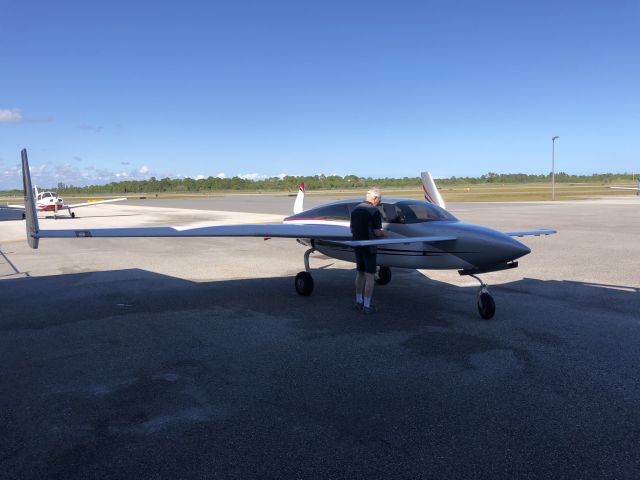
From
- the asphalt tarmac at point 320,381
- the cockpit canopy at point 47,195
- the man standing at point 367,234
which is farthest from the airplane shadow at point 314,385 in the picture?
the cockpit canopy at point 47,195

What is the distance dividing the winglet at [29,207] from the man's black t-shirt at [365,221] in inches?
205

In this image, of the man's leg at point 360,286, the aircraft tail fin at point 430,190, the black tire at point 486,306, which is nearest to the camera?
the black tire at point 486,306

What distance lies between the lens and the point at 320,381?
485 cm

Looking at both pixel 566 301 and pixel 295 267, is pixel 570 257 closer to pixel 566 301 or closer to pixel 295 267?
pixel 566 301

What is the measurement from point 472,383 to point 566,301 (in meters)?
4.34

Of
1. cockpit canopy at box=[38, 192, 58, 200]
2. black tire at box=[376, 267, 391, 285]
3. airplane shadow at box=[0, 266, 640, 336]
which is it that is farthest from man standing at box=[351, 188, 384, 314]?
cockpit canopy at box=[38, 192, 58, 200]

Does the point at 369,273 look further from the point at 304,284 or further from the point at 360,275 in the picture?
the point at 304,284

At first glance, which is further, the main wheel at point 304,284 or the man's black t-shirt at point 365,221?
the main wheel at point 304,284

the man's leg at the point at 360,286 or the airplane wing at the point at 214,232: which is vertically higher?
the airplane wing at the point at 214,232

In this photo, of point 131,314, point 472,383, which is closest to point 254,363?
point 472,383

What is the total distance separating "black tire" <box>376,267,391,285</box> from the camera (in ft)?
31.7

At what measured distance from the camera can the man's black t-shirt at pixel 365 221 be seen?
24.3 ft

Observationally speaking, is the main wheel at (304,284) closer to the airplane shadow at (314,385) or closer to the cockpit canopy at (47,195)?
the airplane shadow at (314,385)

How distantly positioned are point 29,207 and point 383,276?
6.59 metres
